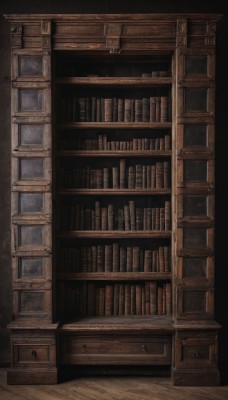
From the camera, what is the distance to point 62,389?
430cm


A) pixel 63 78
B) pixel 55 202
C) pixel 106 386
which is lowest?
pixel 106 386

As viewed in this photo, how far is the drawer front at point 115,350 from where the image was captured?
4.52 m

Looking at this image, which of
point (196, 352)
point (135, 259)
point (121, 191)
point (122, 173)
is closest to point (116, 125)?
point (122, 173)

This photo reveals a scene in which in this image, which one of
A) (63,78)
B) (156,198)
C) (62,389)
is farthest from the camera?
(156,198)

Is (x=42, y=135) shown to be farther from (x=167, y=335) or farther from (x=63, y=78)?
(x=167, y=335)

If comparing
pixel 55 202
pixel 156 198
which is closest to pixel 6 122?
pixel 55 202

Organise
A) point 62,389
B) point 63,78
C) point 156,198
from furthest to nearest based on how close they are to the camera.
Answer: point 156,198, point 63,78, point 62,389

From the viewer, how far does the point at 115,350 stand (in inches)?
179

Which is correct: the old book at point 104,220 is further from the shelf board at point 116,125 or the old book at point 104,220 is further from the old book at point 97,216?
the shelf board at point 116,125

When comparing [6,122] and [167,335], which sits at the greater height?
[6,122]

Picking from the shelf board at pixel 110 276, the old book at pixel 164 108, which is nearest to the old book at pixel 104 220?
the shelf board at pixel 110 276

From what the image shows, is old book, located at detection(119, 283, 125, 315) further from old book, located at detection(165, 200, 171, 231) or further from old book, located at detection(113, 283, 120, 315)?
old book, located at detection(165, 200, 171, 231)

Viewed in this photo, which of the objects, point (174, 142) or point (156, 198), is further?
point (156, 198)

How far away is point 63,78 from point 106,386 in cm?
275
